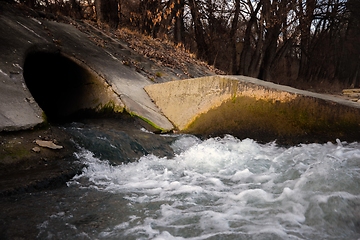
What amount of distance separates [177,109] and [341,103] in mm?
3418

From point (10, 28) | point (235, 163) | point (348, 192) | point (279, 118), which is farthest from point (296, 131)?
point (10, 28)

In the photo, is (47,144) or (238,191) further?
(47,144)

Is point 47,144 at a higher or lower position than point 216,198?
higher

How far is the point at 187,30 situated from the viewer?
74.6 ft

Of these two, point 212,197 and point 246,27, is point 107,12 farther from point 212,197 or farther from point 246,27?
point 212,197

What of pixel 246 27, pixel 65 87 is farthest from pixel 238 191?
pixel 246 27

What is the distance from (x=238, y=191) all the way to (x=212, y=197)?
0.37 m

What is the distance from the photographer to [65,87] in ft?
26.7

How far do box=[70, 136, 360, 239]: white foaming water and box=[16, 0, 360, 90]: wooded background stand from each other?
876 cm

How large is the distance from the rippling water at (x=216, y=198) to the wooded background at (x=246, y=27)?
353 inches

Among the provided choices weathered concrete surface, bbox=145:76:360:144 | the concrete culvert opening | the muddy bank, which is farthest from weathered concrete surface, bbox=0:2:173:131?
weathered concrete surface, bbox=145:76:360:144

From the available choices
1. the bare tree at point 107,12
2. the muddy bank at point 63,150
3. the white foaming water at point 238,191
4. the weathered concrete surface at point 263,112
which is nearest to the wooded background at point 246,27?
the bare tree at point 107,12

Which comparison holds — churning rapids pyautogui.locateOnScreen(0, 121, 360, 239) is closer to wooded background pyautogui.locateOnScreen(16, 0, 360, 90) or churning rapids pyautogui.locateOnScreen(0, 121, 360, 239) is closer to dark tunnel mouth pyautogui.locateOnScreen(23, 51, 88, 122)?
dark tunnel mouth pyautogui.locateOnScreen(23, 51, 88, 122)

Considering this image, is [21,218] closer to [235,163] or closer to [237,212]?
[237,212]
